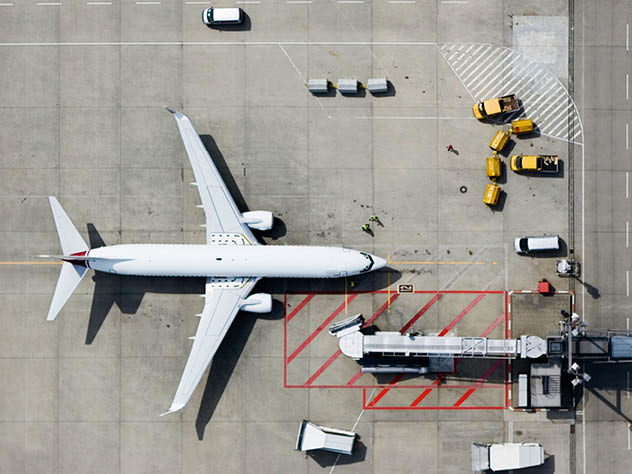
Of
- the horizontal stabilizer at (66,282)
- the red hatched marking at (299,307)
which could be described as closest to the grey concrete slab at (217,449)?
the red hatched marking at (299,307)

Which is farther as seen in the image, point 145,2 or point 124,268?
point 145,2

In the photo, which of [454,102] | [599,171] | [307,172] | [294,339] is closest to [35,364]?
[294,339]

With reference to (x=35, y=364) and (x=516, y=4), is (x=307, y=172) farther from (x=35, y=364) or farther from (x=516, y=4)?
(x=35, y=364)

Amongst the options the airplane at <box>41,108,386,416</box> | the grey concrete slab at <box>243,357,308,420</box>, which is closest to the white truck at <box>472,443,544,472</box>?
the grey concrete slab at <box>243,357,308,420</box>

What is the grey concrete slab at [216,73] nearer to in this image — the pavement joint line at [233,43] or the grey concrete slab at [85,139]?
the pavement joint line at [233,43]

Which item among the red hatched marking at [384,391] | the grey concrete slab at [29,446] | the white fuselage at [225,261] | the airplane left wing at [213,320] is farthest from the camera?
the red hatched marking at [384,391]

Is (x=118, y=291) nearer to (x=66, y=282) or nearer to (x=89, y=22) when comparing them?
(x=66, y=282)

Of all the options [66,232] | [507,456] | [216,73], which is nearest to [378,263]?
[507,456]
